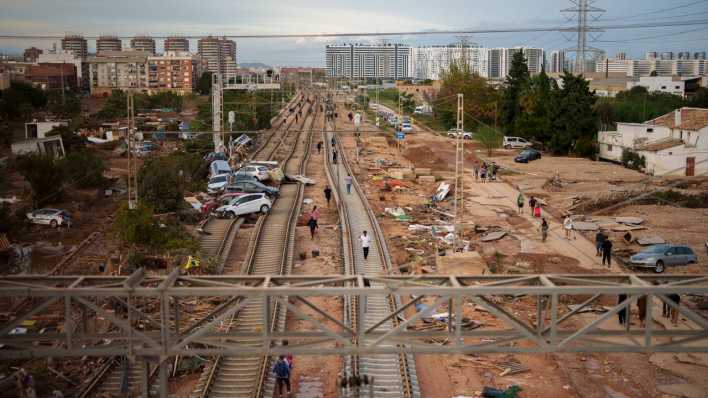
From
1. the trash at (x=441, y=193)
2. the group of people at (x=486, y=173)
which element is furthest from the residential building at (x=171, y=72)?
the trash at (x=441, y=193)

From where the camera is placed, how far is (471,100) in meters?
63.8

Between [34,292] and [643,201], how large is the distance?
26.9 metres

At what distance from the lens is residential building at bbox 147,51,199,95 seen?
5059 inches

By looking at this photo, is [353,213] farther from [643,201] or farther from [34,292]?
[34,292]

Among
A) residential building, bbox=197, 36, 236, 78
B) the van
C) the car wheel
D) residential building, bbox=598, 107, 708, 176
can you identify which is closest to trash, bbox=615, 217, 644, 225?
the car wheel

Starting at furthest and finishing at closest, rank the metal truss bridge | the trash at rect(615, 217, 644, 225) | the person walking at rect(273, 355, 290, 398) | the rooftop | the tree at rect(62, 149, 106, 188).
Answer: the rooftop < the tree at rect(62, 149, 106, 188) < the trash at rect(615, 217, 644, 225) < the person walking at rect(273, 355, 290, 398) < the metal truss bridge

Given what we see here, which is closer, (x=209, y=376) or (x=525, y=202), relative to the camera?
(x=209, y=376)

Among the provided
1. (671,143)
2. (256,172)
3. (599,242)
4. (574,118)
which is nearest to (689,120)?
(671,143)

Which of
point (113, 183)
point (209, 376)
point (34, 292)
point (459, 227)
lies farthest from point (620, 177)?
point (34, 292)

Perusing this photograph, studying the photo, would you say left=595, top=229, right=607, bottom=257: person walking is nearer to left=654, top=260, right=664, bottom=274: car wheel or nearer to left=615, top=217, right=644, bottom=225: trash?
left=654, top=260, right=664, bottom=274: car wheel

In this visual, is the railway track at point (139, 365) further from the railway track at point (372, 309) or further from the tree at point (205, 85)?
the tree at point (205, 85)

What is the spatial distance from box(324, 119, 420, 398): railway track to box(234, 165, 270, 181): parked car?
16.6 feet

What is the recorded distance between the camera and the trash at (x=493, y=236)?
2345 cm

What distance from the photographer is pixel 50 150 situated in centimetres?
4184
